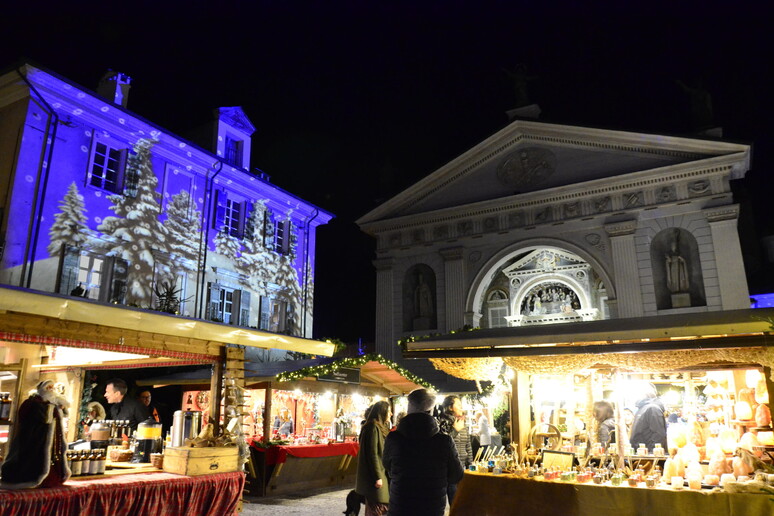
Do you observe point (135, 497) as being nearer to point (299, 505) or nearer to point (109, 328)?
point (109, 328)

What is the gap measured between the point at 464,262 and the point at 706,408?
13818 mm

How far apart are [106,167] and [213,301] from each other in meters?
5.51

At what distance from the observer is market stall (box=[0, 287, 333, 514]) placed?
18.1 ft

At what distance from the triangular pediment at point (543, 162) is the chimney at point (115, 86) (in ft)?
35.0

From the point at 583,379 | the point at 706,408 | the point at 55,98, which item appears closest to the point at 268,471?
the point at 583,379

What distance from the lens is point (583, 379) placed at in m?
10.5

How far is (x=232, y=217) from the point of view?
21344 millimetres

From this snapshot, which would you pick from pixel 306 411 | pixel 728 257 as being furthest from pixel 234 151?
pixel 728 257

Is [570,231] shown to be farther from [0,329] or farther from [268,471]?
[0,329]

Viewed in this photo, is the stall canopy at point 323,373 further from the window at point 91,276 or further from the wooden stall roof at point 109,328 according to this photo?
the wooden stall roof at point 109,328

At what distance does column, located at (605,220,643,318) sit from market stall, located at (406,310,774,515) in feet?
30.2

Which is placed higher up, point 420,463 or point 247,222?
point 247,222

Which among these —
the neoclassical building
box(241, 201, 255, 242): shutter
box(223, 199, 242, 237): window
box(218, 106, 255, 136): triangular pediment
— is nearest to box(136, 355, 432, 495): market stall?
box(223, 199, 242, 237): window

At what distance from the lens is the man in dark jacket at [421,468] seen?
510cm
